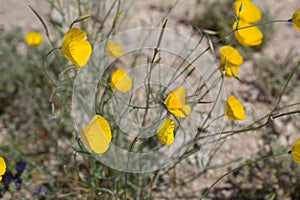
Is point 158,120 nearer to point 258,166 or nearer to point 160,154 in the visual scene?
point 160,154

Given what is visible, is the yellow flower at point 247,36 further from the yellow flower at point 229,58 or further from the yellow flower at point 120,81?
the yellow flower at point 120,81

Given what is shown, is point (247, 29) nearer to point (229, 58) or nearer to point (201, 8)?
point (229, 58)

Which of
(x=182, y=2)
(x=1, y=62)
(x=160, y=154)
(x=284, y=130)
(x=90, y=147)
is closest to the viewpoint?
(x=90, y=147)

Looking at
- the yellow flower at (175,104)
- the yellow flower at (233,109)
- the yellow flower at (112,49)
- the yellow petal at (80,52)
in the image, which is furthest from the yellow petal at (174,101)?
Answer: the yellow flower at (112,49)

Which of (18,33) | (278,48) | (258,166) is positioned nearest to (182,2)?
(278,48)

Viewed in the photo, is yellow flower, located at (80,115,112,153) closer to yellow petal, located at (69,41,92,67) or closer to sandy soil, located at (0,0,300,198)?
yellow petal, located at (69,41,92,67)

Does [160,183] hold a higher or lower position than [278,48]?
lower
